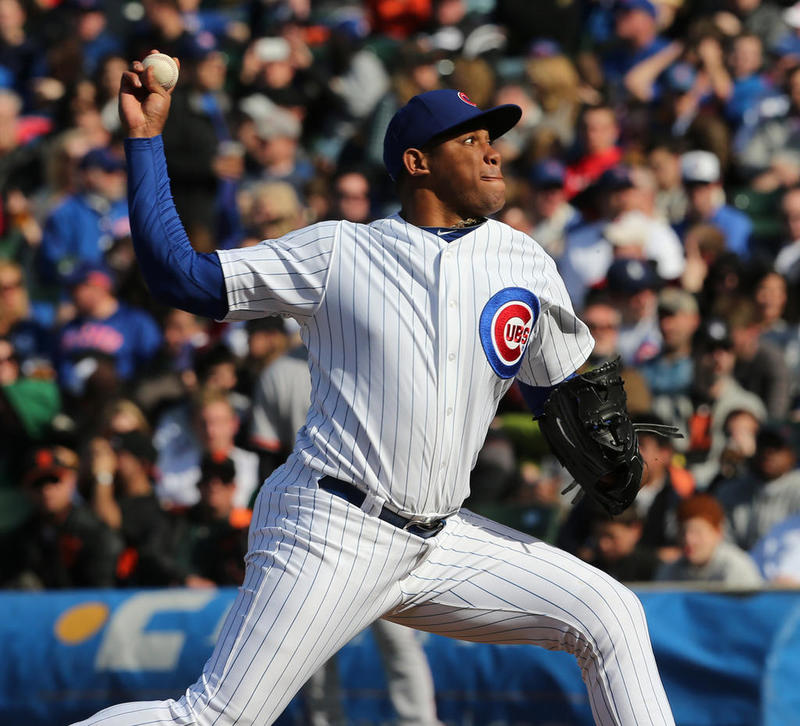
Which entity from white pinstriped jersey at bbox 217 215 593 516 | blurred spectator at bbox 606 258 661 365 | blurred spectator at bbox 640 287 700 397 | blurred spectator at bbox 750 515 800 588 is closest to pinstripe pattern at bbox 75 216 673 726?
white pinstriped jersey at bbox 217 215 593 516

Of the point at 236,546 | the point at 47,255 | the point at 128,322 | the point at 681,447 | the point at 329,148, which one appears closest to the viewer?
the point at 236,546

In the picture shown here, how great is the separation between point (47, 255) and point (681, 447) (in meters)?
4.53

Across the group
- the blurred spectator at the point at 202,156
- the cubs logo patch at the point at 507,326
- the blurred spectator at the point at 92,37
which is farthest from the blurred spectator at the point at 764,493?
the blurred spectator at the point at 92,37

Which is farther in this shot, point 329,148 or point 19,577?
point 329,148

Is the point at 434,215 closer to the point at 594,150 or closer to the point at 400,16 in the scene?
the point at 594,150

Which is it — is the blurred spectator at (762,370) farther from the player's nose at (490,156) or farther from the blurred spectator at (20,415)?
the player's nose at (490,156)

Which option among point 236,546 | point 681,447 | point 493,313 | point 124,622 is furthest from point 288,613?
point 681,447

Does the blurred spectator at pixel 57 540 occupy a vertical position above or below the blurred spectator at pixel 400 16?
below

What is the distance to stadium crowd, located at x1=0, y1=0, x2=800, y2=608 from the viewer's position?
20.7 ft

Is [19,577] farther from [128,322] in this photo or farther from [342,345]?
[342,345]

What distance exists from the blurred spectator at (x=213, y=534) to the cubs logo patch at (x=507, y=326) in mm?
3088

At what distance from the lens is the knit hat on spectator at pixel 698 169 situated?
26.4 ft

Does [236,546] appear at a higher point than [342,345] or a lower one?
lower

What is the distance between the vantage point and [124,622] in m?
5.51
